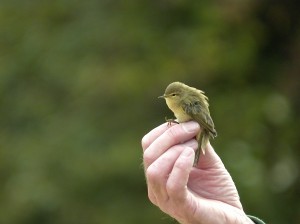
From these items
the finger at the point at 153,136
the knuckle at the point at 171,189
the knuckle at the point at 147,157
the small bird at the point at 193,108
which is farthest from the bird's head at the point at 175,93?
the knuckle at the point at 171,189

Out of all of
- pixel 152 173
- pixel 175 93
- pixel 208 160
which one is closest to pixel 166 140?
pixel 152 173

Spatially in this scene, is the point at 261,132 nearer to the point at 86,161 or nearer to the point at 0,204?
the point at 86,161

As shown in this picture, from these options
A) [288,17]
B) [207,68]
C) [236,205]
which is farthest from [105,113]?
[236,205]

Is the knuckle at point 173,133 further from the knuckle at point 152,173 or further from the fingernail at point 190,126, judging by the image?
the knuckle at point 152,173

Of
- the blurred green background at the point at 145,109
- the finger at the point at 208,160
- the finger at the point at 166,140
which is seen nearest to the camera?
the finger at the point at 166,140

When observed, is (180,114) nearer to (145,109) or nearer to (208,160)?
(208,160)

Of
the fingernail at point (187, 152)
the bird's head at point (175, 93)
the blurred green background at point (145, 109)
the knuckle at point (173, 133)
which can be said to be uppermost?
the blurred green background at point (145, 109)

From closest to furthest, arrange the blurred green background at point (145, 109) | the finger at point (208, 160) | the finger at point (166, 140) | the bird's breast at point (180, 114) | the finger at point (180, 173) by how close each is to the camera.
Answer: the finger at point (180, 173) → the finger at point (166, 140) → the bird's breast at point (180, 114) → the finger at point (208, 160) → the blurred green background at point (145, 109)

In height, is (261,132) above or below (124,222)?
above
